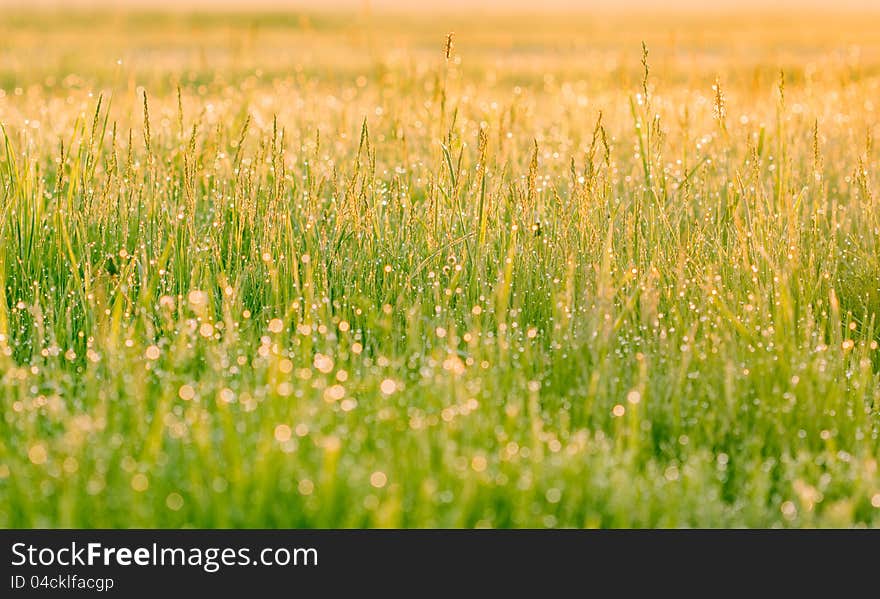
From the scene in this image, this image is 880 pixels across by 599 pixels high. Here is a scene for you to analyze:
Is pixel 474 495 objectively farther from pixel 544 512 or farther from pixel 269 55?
pixel 269 55

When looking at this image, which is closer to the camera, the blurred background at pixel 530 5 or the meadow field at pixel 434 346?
the meadow field at pixel 434 346

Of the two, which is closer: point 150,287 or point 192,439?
point 192,439

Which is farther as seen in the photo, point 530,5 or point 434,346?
point 530,5

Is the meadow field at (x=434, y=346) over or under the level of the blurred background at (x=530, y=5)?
under

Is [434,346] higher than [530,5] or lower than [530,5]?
lower

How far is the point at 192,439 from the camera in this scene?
2.36 meters

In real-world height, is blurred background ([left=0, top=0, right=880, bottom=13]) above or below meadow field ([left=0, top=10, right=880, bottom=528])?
above

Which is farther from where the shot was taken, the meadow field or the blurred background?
the blurred background
